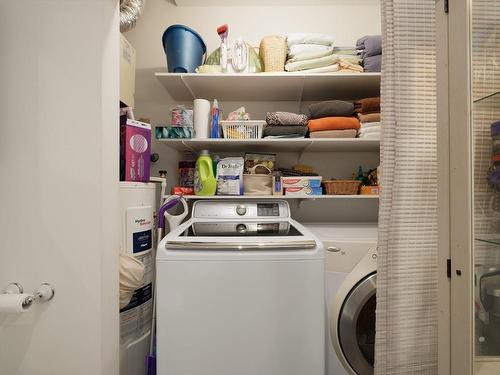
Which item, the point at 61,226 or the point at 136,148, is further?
the point at 136,148

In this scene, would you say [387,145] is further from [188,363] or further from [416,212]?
[188,363]

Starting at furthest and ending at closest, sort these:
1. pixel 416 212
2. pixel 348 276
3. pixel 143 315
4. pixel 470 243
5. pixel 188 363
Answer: pixel 143 315, pixel 348 276, pixel 188 363, pixel 416 212, pixel 470 243

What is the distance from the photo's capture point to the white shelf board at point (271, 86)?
1.71 meters

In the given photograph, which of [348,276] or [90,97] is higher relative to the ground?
[90,97]

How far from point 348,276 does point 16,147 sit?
1.61 m

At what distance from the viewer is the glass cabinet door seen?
684mm

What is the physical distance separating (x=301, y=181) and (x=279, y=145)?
330 mm

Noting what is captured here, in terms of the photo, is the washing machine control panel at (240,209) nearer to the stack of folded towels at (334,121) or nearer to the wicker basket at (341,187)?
the wicker basket at (341,187)

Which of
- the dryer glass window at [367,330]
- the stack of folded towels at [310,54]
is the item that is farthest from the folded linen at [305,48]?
the dryer glass window at [367,330]

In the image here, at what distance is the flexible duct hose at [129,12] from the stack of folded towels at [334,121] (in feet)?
4.87

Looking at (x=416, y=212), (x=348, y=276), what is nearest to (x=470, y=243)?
(x=416, y=212)

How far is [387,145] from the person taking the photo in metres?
0.90

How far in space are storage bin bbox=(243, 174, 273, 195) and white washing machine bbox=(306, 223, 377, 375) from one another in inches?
23.9

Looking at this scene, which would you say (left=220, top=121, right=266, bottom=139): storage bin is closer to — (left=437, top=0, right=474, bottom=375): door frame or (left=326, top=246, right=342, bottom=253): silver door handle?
(left=326, top=246, right=342, bottom=253): silver door handle
